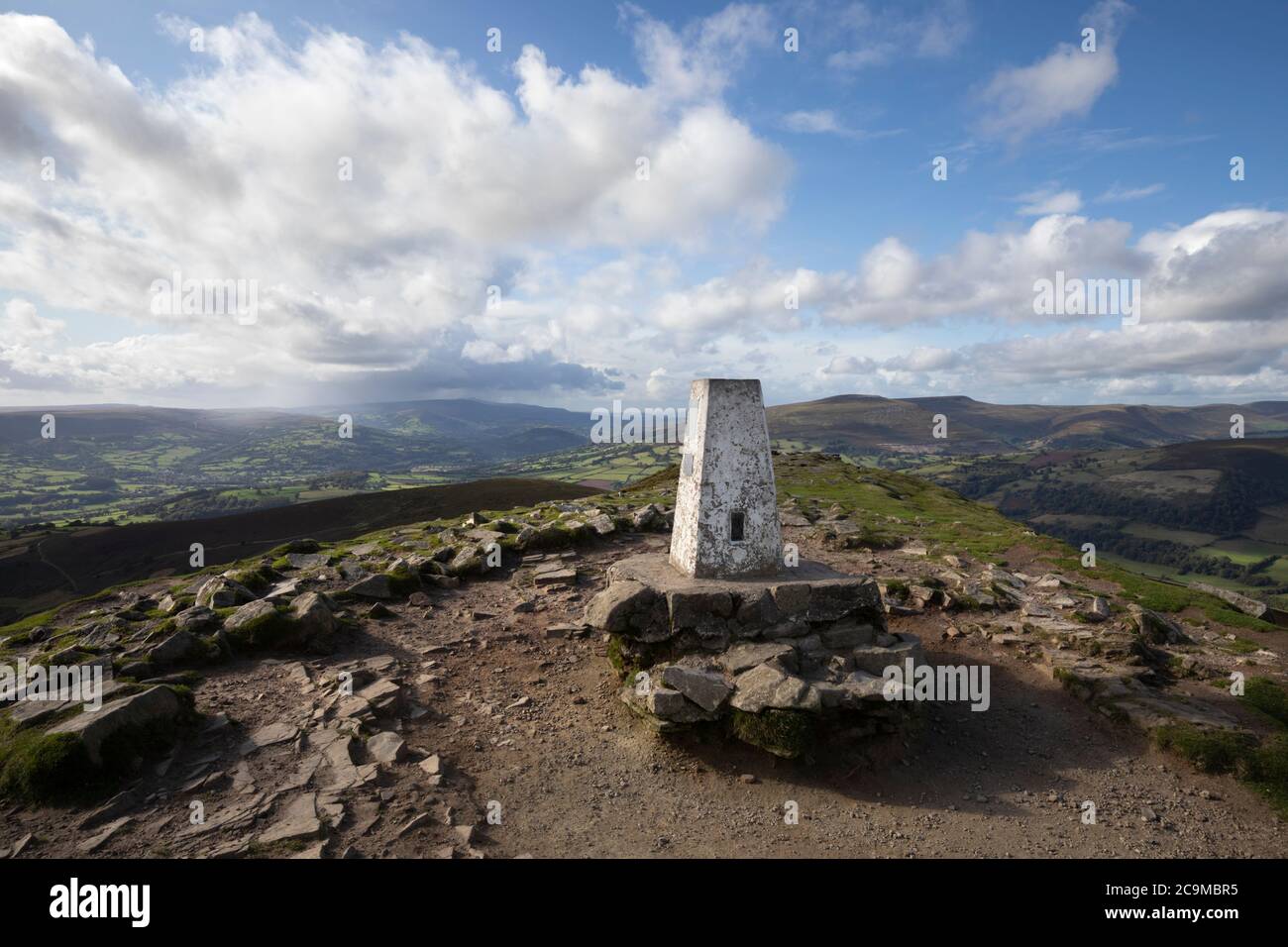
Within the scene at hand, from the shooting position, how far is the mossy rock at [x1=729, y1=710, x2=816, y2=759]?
1081 cm

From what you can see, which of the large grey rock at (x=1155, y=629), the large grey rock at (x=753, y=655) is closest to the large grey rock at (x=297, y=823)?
the large grey rock at (x=753, y=655)

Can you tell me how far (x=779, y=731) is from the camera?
428 inches

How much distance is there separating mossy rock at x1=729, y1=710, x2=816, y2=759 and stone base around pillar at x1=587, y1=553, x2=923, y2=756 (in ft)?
0.06

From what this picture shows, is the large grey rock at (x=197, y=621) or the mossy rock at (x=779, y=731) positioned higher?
the large grey rock at (x=197, y=621)

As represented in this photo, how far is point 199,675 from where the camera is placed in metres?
12.8

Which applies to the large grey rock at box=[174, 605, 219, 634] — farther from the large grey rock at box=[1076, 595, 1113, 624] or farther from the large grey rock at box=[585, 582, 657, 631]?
the large grey rock at box=[1076, 595, 1113, 624]

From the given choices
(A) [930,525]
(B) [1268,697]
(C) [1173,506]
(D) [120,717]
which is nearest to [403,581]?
(D) [120,717]

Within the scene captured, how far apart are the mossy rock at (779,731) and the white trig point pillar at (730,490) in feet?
12.2

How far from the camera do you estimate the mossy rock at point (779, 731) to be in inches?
426

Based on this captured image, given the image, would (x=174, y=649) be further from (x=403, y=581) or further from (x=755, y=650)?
(x=755, y=650)

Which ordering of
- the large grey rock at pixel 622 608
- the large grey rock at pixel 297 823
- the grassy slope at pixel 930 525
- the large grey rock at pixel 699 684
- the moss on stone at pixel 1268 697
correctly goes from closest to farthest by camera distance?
the large grey rock at pixel 297 823 → the large grey rock at pixel 699 684 → the moss on stone at pixel 1268 697 → the large grey rock at pixel 622 608 → the grassy slope at pixel 930 525

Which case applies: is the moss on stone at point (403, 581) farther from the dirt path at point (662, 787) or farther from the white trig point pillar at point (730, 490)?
the white trig point pillar at point (730, 490)

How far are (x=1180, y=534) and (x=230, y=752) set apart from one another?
180m
